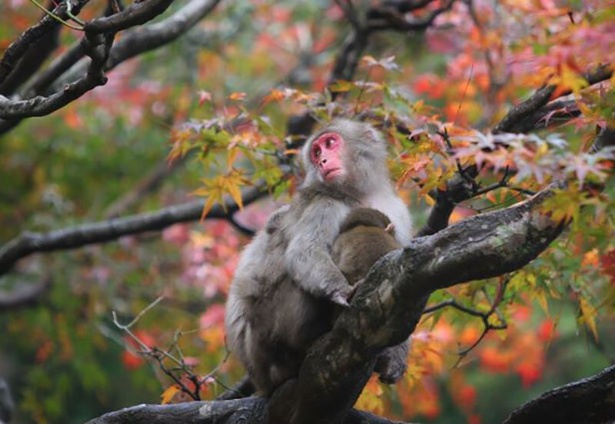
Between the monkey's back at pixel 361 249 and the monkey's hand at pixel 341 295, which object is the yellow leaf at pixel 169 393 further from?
the monkey's hand at pixel 341 295

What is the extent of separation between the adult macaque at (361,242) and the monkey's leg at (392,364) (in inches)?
16.7

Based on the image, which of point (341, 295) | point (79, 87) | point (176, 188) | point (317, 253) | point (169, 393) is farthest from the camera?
point (176, 188)

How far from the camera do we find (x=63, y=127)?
38.1ft

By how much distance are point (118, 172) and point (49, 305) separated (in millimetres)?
1735

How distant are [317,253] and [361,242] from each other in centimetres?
22

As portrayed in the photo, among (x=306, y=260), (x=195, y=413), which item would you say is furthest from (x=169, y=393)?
(x=306, y=260)

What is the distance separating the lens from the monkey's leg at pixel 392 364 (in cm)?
490

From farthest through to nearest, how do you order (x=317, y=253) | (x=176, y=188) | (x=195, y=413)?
(x=176, y=188)
(x=195, y=413)
(x=317, y=253)

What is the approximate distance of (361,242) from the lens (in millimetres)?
4793

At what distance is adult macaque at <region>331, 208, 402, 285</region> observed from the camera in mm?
4719

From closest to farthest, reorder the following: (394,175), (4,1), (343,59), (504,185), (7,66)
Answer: (504,185)
(7,66)
(394,175)
(343,59)
(4,1)

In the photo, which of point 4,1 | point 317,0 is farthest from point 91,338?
point 317,0

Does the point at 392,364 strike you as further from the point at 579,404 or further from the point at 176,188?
the point at 176,188

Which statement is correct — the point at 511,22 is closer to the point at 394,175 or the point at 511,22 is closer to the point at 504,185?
the point at 394,175
